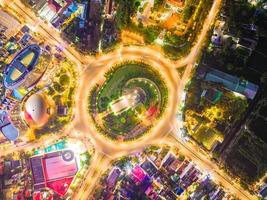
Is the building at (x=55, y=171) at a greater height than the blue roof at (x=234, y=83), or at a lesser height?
lesser

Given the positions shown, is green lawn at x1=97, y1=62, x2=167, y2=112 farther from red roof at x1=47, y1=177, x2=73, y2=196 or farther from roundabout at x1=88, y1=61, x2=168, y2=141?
red roof at x1=47, y1=177, x2=73, y2=196

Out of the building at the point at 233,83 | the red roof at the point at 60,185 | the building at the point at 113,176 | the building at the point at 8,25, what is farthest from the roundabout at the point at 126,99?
the building at the point at 8,25

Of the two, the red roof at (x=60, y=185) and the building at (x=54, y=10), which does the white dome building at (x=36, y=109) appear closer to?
the red roof at (x=60, y=185)

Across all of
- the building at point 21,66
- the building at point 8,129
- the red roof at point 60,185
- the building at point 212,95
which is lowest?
the red roof at point 60,185

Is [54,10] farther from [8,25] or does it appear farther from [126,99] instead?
[126,99]

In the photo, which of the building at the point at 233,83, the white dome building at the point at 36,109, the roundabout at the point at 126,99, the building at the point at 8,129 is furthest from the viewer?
the building at the point at 8,129

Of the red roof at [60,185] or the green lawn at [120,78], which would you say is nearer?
the green lawn at [120,78]

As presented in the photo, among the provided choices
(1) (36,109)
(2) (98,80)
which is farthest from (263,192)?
(1) (36,109)
